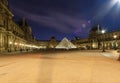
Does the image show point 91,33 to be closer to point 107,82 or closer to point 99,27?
point 99,27

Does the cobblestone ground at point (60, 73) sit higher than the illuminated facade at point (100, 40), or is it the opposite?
the illuminated facade at point (100, 40)

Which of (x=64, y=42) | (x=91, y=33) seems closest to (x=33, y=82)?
(x=64, y=42)

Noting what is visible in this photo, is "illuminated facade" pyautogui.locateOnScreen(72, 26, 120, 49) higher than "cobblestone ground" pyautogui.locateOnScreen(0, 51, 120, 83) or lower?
higher

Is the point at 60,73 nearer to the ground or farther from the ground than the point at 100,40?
nearer to the ground

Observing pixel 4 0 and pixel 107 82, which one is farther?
pixel 4 0

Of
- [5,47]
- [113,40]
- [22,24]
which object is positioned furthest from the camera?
[22,24]

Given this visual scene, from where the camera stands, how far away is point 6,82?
8359mm

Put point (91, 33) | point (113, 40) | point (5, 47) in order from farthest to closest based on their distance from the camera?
point (91, 33) → point (113, 40) → point (5, 47)

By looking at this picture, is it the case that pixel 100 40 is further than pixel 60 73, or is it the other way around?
pixel 100 40

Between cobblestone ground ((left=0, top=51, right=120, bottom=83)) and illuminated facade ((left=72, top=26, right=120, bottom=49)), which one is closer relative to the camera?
cobblestone ground ((left=0, top=51, right=120, bottom=83))

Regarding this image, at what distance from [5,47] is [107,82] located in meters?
53.8

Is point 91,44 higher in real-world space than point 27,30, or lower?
lower

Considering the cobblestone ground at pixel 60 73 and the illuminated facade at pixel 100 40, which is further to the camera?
the illuminated facade at pixel 100 40

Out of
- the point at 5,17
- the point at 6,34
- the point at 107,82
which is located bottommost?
the point at 107,82
